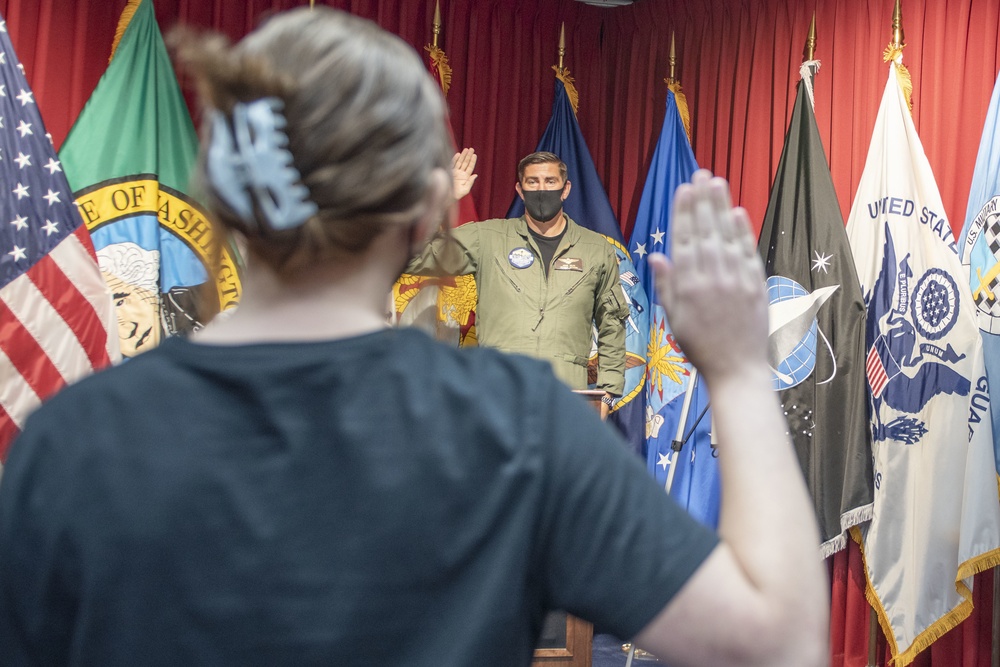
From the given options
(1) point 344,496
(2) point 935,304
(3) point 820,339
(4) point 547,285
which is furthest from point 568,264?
(1) point 344,496

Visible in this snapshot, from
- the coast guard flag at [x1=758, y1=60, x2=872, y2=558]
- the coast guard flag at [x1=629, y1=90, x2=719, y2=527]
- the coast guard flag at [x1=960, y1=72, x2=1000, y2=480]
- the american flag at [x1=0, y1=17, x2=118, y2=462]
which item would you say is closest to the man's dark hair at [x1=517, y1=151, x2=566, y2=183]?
the coast guard flag at [x1=629, y1=90, x2=719, y2=527]

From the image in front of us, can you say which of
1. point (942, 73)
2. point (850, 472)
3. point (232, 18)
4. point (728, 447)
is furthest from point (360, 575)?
point (232, 18)

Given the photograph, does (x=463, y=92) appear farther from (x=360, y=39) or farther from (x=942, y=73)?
(x=360, y=39)

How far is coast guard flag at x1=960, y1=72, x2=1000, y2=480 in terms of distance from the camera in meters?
3.29

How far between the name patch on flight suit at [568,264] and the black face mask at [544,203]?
0.69 ft

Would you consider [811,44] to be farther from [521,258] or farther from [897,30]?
[521,258]

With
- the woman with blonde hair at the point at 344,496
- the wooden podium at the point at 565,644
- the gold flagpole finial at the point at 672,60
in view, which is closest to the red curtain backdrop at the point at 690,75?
the gold flagpole finial at the point at 672,60

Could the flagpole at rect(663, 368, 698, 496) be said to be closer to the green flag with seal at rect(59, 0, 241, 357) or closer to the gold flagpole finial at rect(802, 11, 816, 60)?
the gold flagpole finial at rect(802, 11, 816, 60)

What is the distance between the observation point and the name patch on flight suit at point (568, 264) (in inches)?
168

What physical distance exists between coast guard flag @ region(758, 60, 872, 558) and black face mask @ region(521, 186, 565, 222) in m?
0.95

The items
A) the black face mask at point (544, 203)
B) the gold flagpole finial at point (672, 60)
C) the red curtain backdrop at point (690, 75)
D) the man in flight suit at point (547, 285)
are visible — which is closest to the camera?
the red curtain backdrop at point (690, 75)

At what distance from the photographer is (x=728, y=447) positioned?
0.59 metres

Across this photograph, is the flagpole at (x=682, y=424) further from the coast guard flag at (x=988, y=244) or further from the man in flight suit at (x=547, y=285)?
the coast guard flag at (x=988, y=244)

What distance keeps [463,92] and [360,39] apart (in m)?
4.48
